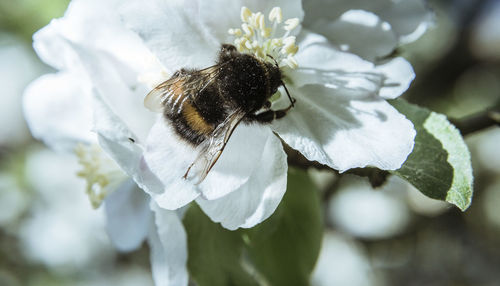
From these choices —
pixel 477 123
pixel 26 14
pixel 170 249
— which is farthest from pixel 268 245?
pixel 26 14

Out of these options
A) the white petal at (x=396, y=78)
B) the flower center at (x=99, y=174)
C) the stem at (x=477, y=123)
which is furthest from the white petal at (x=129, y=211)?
the stem at (x=477, y=123)

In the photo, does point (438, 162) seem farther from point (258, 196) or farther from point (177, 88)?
point (177, 88)

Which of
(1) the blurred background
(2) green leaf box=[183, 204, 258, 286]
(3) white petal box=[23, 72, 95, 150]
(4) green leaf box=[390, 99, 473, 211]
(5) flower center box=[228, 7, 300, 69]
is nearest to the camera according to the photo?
(4) green leaf box=[390, 99, 473, 211]

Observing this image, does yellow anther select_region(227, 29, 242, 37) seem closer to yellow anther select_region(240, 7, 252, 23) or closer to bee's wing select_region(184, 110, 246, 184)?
yellow anther select_region(240, 7, 252, 23)

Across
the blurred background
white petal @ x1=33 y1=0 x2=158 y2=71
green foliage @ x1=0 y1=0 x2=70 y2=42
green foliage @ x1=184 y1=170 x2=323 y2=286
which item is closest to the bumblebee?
white petal @ x1=33 y1=0 x2=158 y2=71

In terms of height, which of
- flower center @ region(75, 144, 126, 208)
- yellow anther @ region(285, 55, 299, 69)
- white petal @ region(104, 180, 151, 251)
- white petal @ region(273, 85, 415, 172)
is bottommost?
white petal @ region(104, 180, 151, 251)

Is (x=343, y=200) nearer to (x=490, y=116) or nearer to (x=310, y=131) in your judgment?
(x=490, y=116)
